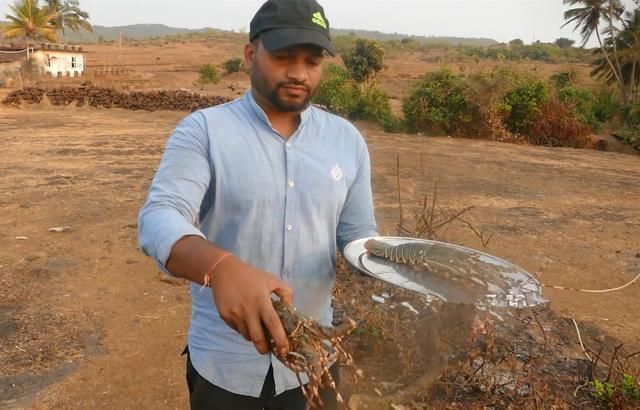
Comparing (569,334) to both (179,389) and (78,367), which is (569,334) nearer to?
(179,389)

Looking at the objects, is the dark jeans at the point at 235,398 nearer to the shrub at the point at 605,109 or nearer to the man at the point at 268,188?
the man at the point at 268,188

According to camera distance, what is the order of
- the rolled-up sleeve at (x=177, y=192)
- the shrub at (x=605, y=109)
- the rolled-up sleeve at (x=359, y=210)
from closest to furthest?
the rolled-up sleeve at (x=177, y=192) → the rolled-up sleeve at (x=359, y=210) → the shrub at (x=605, y=109)

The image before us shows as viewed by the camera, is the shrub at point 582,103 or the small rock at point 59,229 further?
the shrub at point 582,103

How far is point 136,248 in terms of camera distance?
5.59 m

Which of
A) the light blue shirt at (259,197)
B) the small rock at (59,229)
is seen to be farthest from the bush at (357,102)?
the light blue shirt at (259,197)

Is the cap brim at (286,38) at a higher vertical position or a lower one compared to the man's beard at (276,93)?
higher

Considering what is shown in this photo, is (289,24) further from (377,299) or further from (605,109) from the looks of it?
(605,109)

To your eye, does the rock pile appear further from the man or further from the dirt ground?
the man

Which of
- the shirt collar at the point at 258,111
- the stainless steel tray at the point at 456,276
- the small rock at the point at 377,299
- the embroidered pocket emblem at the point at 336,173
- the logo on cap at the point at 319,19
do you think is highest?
the logo on cap at the point at 319,19

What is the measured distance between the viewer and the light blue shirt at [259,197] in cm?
145

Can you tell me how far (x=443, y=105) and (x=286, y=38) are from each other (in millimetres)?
14012

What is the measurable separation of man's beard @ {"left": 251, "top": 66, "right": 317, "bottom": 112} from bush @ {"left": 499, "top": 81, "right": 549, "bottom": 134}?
14047mm

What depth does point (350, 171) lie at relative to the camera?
65.4 inches

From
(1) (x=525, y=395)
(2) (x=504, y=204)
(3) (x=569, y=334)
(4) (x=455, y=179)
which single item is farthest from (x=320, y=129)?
(4) (x=455, y=179)
